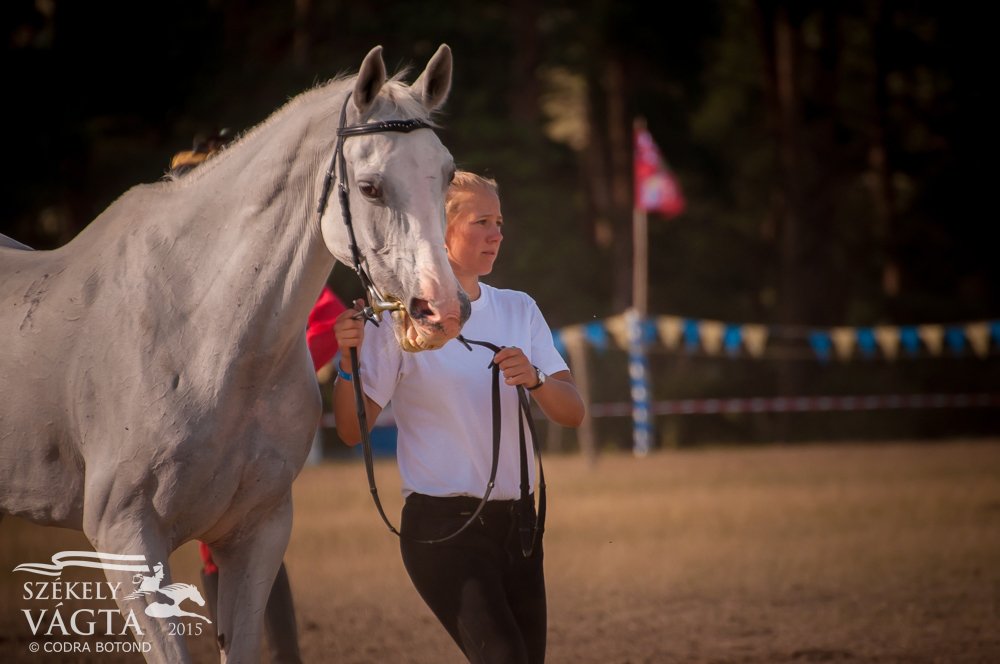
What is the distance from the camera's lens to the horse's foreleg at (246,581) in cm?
346

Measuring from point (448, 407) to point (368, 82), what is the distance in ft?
3.33

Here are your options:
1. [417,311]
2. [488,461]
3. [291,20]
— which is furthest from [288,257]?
[291,20]

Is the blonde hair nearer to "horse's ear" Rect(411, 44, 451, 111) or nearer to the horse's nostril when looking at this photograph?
"horse's ear" Rect(411, 44, 451, 111)

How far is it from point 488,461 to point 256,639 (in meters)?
0.82

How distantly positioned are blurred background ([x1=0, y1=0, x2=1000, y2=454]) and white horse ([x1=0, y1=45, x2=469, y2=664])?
13.7m

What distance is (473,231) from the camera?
151 inches

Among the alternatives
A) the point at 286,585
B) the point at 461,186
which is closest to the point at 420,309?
the point at 461,186

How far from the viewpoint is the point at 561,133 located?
1297 inches

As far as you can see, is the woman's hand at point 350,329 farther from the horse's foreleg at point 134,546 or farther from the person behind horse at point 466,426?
the horse's foreleg at point 134,546

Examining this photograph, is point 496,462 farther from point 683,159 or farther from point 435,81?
point 683,159

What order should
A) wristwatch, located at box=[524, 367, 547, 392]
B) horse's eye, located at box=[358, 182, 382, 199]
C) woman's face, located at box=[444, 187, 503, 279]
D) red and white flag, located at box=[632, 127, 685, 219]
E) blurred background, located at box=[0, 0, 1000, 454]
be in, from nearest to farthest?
horse's eye, located at box=[358, 182, 382, 199], wristwatch, located at box=[524, 367, 547, 392], woman's face, located at box=[444, 187, 503, 279], red and white flag, located at box=[632, 127, 685, 219], blurred background, located at box=[0, 0, 1000, 454]

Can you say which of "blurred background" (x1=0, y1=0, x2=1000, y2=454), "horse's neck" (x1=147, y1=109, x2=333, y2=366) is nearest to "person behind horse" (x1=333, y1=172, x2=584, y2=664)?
"horse's neck" (x1=147, y1=109, x2=333, y2=366)

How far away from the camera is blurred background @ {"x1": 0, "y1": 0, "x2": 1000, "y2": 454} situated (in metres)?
19.0

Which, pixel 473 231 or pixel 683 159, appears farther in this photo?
pixel 683 159
